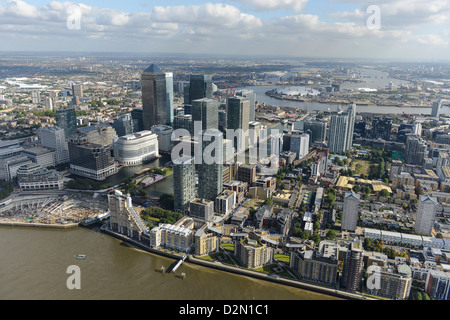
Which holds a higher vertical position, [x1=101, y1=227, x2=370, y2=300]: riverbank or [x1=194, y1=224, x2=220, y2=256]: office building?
[x1=194, y1=224, x2=220, y2=256]: office building

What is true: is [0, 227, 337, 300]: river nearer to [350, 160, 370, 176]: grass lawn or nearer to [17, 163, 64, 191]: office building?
[17, 163, 64, 191]: office building

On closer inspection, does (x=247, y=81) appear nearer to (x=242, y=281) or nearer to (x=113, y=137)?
(x=113, y=137)

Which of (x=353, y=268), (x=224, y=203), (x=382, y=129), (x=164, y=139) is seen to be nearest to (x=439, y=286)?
(x=353, y=268)

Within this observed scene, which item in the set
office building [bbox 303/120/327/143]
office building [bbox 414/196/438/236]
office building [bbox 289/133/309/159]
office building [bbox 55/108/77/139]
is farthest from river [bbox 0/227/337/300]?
office building [bbox 303/120/327/143]

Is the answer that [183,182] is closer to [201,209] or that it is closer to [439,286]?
[201,209]

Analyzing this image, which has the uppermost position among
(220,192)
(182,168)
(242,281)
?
(182,168)

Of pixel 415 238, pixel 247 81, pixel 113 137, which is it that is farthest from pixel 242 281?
pixel 247 81
